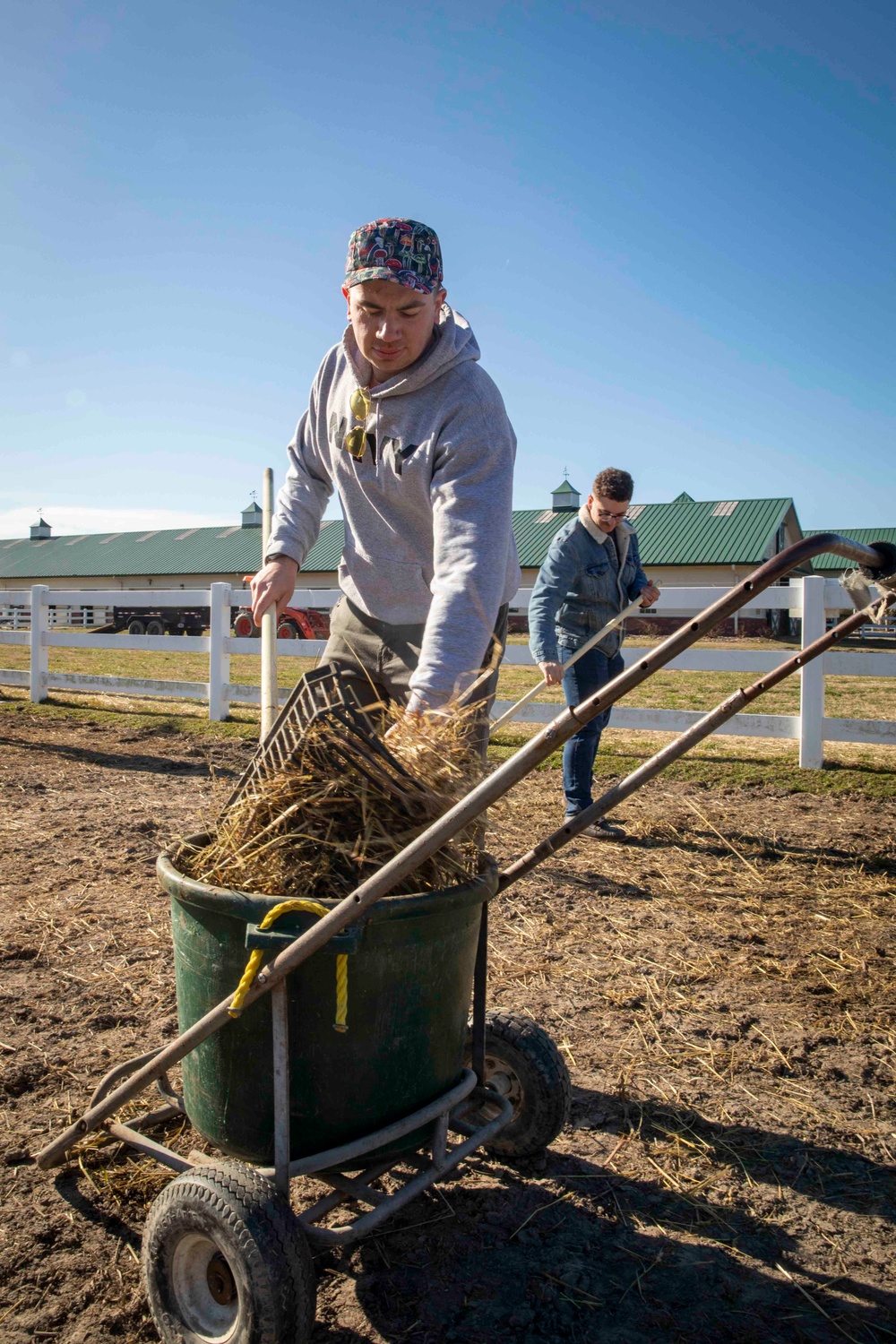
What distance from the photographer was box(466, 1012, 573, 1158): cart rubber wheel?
226 centimetres

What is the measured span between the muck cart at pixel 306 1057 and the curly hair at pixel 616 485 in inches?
119

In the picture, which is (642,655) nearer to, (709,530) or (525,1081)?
(525,1081)

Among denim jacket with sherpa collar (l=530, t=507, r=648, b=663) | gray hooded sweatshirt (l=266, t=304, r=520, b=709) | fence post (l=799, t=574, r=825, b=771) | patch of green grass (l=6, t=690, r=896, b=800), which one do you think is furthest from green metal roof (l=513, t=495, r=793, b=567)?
gray hooded sweatshirt (l=266, t=304, r=520, b=709)

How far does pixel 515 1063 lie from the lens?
2299 mm

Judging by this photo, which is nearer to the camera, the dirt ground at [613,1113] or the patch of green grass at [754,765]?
the dirt ground at [613,1113]

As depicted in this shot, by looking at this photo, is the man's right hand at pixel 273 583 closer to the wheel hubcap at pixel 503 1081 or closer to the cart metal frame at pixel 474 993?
the cart metal frame at pixel 474 993

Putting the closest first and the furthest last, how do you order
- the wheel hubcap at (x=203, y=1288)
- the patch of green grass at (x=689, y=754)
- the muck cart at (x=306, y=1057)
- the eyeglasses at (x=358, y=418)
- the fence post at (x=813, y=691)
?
the muck cart at (x=306, y=1057)
the wheel hubcap at (x=203, y=1288)
the eyeglasses at (x=358, y=418)
the patch of green grass at (x=689, y=754)
the fence post at (x=813, y=691)

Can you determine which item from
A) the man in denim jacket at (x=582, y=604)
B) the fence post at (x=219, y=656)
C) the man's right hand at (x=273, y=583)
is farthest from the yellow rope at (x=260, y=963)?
the fence post at (x=219, y=656)

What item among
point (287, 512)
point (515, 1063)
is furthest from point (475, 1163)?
point (287, 512)

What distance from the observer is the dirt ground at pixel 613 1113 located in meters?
1.85

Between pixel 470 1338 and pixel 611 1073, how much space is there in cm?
112

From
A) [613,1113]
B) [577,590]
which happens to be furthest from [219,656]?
[613,1113]

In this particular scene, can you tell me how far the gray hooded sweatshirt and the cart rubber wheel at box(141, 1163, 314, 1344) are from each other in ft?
3.15

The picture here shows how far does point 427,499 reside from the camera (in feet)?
7.75
